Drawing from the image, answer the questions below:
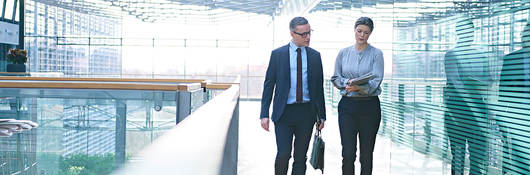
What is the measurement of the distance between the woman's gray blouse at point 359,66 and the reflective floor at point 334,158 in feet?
3.55

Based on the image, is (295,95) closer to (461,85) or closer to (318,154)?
(318,154)

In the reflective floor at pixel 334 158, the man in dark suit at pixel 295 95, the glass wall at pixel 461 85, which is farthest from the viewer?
the reflective floor at pixel 334 158

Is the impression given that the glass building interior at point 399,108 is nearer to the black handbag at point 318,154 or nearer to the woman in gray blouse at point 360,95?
the black handbag at point 318,154

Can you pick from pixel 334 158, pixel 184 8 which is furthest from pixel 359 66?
pixel 184 8

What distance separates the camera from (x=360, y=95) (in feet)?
13.3

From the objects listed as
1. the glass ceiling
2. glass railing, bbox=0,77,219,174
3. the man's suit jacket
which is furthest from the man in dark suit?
the glass ceiling

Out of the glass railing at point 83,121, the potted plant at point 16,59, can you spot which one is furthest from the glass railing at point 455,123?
the potted plant at point 16,59

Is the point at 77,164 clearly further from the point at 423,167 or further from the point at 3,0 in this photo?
the point at 3,0

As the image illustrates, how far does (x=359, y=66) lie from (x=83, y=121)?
6.76 feet

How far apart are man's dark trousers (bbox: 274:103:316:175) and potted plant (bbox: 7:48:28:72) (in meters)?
10.7

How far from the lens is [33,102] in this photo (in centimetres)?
452

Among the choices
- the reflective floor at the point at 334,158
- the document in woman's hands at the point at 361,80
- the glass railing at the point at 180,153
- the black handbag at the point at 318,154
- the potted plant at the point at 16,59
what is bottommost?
the reflective floor at the point at 334,158

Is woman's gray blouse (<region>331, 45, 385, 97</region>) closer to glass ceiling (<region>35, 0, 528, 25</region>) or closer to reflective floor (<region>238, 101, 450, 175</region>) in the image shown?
reflective floor (<region>238, 101, 450, 175</region>)

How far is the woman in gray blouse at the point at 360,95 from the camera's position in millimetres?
4027
